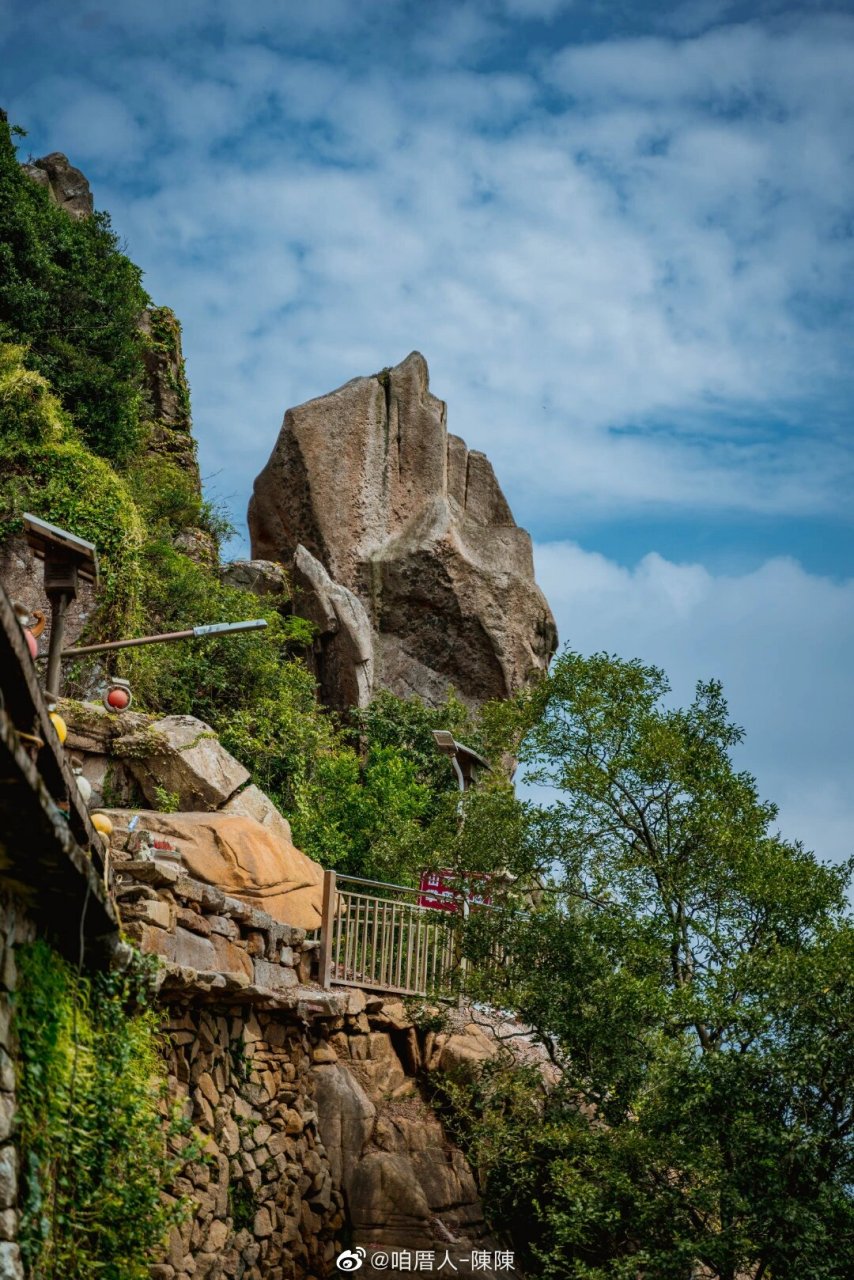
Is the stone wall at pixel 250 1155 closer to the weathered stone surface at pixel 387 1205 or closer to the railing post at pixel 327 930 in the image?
the weathered stone surface at pixel 387 1205

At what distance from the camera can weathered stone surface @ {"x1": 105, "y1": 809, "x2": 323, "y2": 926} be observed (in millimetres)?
14578

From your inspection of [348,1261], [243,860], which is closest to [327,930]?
[243,860]

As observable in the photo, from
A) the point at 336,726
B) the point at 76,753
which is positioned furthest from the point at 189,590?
the point at 76,753

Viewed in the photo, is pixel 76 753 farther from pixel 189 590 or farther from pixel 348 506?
pixel 348 506

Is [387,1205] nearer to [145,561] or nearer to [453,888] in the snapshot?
[453,888]

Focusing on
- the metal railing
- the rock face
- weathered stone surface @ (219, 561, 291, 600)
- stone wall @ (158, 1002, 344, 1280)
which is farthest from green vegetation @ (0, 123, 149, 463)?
stone wall @ (158, 1002, 344, 1280)

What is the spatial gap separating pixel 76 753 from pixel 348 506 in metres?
14.3

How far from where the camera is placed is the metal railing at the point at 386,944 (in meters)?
15.9

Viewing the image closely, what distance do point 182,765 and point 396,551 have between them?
45.1ft

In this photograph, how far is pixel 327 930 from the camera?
15.8m

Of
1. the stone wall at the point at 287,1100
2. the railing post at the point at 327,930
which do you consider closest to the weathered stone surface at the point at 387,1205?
the stone wall at the point at 287,1100

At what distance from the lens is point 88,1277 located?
779 centimetres

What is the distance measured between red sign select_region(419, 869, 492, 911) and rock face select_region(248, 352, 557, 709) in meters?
13.2

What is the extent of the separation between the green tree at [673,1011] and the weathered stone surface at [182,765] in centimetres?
464
